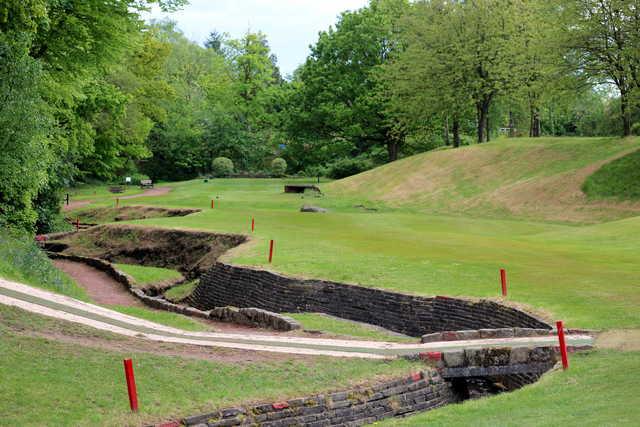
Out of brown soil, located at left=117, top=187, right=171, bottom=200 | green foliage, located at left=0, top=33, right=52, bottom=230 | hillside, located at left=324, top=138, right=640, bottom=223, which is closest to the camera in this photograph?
green foliage, located at left=0, top=33, right=52, bottom=230

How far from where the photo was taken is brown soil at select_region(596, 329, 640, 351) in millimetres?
14852

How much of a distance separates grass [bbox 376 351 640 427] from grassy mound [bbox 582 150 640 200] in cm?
3265

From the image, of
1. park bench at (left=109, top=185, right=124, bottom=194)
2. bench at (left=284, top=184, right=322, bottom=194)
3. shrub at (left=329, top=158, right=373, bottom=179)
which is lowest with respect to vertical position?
bench at (left=284, top=184, right=322, bottom=194)

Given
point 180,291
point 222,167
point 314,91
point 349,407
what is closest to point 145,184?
point 222,167

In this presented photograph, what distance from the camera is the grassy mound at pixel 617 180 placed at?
1753 inches

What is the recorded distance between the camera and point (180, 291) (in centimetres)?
3084

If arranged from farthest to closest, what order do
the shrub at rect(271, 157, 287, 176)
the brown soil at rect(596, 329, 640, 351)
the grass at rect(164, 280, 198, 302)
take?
the shrub at rect(271, 157, 287, 176)
the grass at rect(164, 280, 198, 302)
the brown soil at rect(596, 329, 640, 351)

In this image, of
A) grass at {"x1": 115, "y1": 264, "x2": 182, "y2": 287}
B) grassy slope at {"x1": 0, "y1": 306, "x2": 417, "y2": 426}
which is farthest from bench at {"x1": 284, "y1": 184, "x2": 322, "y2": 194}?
grassy slope at {"x1": 0, "y1": 306, "x2": 417, "y2": 426}

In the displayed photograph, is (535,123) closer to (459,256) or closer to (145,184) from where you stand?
(145,184)

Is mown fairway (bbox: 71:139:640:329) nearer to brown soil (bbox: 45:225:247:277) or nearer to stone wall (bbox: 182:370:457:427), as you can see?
brown soil (bbox: 45:225:247:277)

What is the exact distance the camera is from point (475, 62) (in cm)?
6247

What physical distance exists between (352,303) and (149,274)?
12.8 m

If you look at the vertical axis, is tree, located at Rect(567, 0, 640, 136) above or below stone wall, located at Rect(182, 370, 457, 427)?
above

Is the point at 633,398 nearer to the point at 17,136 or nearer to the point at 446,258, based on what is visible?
the point at 446,258
